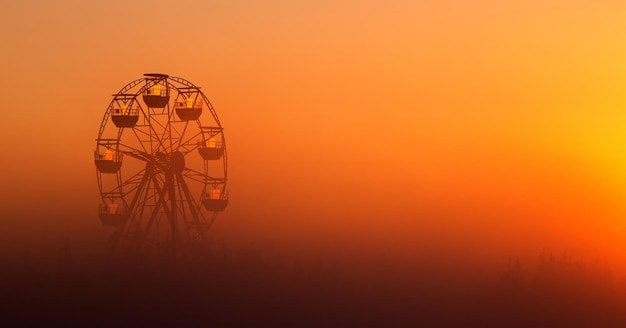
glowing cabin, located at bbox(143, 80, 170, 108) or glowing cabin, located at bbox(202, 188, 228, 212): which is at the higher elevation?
glowing cabin, located at bbox(143, 80, 170, 108)

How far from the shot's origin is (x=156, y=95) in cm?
10781

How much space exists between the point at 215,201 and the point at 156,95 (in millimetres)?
14524

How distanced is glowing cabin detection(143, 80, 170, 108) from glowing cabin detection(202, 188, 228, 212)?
12.2 metres

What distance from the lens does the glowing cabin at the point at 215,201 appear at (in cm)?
11169

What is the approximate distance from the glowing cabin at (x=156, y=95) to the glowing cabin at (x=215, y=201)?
12.2m

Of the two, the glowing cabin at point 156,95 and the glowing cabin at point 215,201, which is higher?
the glowing cabin at point 156,95

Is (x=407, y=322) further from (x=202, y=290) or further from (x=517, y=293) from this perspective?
(x=517, y=293)

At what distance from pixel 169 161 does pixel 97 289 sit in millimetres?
30880

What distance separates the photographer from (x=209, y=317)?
138 meters

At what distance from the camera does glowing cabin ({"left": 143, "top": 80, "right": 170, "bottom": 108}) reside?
107688 millimetres

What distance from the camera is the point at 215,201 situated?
11200 centimetres

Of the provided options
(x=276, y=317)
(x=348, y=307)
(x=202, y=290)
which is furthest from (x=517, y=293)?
(x=202, y=290)

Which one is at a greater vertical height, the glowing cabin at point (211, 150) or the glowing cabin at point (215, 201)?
the glowing cabin at point (211, 150)

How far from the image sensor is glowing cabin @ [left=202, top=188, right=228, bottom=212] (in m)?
112
